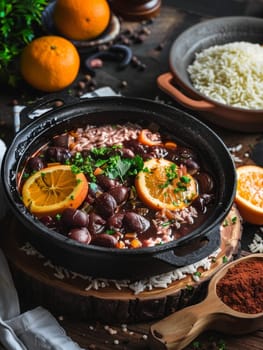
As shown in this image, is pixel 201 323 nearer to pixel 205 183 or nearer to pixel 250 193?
pixel 205 183

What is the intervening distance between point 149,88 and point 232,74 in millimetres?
536

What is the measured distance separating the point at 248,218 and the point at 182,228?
565mm

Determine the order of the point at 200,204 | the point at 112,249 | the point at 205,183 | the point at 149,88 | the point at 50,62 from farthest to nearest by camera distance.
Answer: the point at 149,88 → the point at 50,62 → the point at 205,183 → the point at 200,204 → the point at 112,249

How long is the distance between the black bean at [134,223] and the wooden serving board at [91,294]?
0.26 m

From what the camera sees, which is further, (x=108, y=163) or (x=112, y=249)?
(x=108, y=163)

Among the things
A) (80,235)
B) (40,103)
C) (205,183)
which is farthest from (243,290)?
(40,103)

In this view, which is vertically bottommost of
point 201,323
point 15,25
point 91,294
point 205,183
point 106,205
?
point 201,323

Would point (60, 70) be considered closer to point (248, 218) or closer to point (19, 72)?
point (19, 72)

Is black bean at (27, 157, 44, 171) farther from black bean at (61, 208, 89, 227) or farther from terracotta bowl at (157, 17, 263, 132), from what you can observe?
terracotta bowl at (157, 17, 263, 132)

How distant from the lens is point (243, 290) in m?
2.85

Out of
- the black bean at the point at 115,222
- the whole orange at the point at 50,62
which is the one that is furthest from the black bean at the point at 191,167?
the whole orange at the point at 50,62

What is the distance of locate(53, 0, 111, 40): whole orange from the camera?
162 inches

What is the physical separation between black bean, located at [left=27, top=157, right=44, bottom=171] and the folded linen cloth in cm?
41

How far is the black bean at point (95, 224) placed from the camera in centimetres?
282
